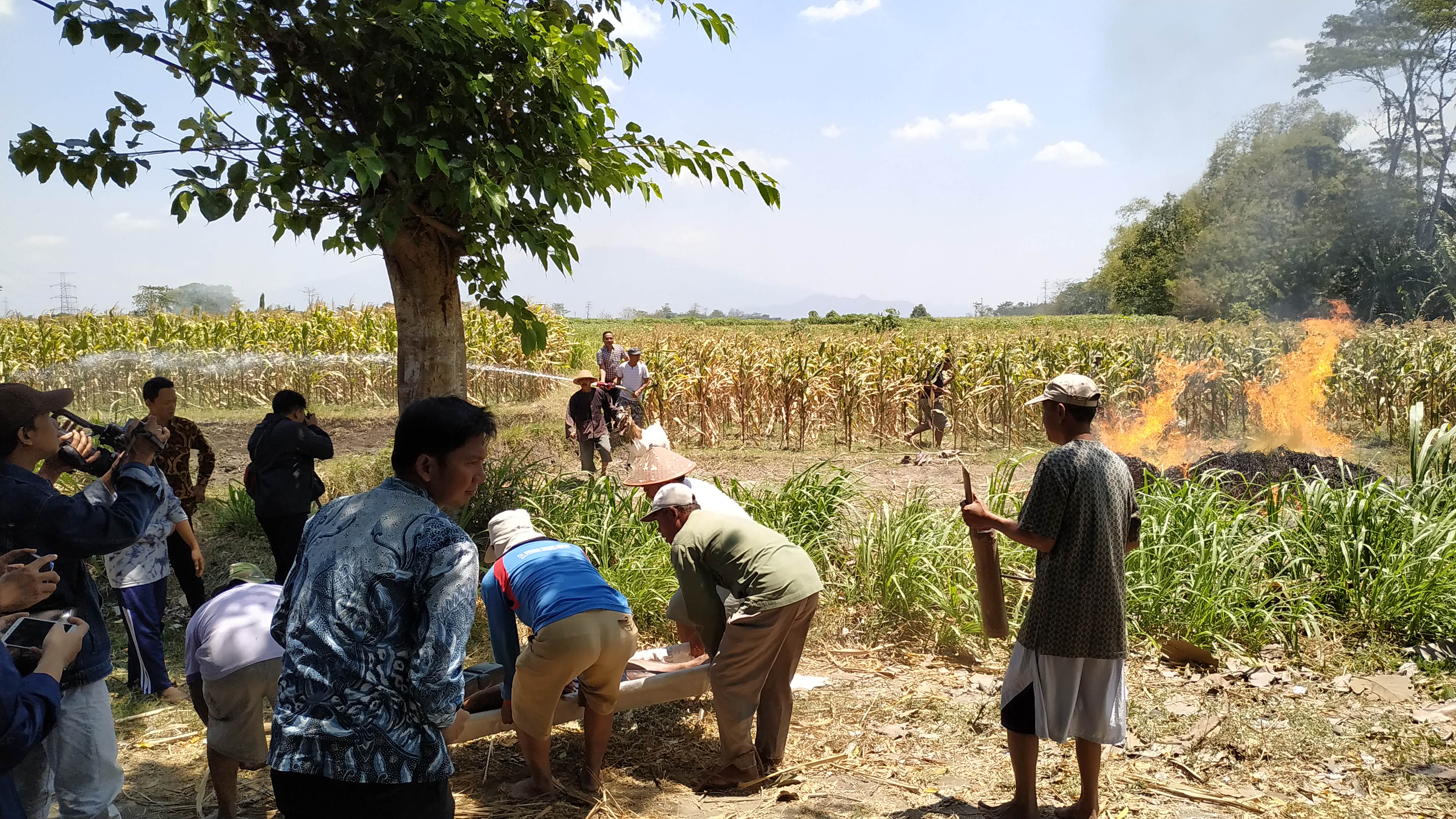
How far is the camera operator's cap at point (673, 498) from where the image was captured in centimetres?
413

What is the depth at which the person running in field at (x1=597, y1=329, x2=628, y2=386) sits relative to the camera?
13.6m

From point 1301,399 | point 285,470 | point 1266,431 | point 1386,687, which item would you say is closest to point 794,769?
point 1386,687

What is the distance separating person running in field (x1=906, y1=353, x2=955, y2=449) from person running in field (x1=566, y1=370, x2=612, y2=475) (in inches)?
224

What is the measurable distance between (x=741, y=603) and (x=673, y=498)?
585mm

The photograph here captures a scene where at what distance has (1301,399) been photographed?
490 inches

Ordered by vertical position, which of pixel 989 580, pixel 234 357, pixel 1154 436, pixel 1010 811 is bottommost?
pixel 1010 811

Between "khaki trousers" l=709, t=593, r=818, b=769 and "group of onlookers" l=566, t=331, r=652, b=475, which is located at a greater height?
"group of onlookers" l=566, t=331, r=652, b=475

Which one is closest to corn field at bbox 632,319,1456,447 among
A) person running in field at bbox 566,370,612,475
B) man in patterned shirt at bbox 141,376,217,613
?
person running in field at bbox 566,370,612,475

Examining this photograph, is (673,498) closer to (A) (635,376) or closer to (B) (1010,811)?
(B) (1010,811)

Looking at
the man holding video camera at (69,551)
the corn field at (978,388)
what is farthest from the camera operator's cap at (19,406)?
the corn field at (978,388)

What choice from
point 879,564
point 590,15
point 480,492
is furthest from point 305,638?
point 590,15

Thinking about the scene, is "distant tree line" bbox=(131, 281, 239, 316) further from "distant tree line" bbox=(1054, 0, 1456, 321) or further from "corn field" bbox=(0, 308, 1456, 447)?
"distant tree line" bbox=(1054, 0, 1456, 321)

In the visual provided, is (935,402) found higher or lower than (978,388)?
lower

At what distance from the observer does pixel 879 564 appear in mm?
6219
